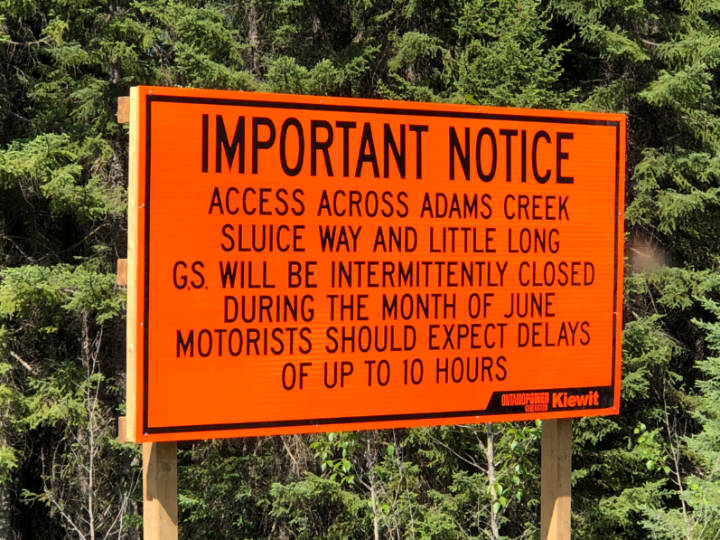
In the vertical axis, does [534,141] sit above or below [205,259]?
above

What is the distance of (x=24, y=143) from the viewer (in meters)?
14.0

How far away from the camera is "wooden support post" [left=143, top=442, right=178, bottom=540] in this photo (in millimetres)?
4508

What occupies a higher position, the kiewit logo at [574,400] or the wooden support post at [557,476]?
the kiewit logo at [574,400]

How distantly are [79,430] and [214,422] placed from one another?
1064 centimetres

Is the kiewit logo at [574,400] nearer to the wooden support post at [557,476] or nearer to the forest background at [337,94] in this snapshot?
the wooden support post at [557,476]

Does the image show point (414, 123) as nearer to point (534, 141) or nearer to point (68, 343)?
point (534, 141)

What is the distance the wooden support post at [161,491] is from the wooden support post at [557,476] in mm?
1764

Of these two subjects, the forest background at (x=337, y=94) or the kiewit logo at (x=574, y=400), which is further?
the forest background at (x=337, y=94)

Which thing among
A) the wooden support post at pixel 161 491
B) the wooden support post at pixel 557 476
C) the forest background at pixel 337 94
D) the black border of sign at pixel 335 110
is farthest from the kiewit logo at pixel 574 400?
the forest background at pixel 337 94

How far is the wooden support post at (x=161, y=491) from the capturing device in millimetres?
4508

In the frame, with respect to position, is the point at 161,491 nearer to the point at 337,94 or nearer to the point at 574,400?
the point at 574,400

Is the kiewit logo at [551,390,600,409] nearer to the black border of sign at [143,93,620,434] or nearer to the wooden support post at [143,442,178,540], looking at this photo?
the black border of sign at [143,93,620,434]

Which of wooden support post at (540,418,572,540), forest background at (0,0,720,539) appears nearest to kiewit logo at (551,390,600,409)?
wooden support post at (540,418,572,540)

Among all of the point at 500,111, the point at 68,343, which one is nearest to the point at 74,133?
the point at 68,343
